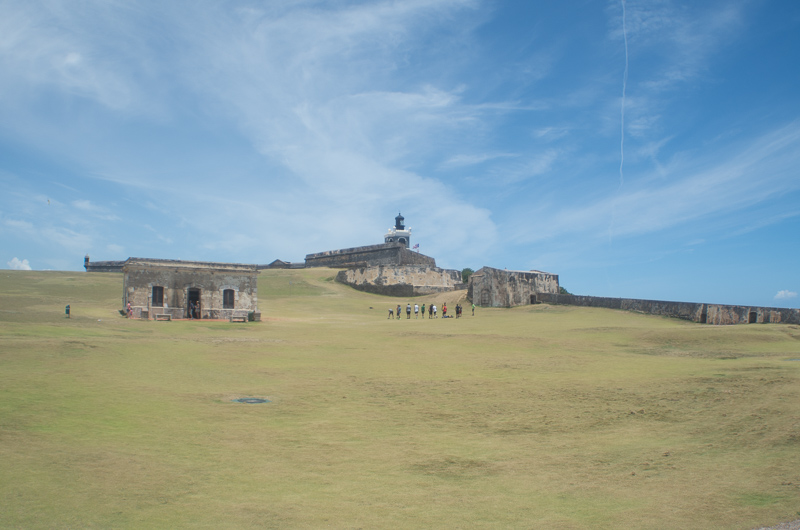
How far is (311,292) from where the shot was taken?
165 feet

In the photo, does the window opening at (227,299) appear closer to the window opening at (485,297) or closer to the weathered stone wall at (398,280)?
the window opening at (485,297)

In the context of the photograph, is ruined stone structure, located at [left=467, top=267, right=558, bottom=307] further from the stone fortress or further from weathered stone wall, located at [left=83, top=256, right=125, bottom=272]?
weathered stone wall, located at [left=83, top=256, right=125, bottom=272]

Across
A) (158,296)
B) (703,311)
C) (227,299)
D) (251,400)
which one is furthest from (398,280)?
(251,400)

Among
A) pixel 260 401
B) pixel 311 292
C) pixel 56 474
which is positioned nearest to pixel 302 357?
pixel 260 401

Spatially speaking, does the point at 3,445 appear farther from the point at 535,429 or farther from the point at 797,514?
the point at 797,514

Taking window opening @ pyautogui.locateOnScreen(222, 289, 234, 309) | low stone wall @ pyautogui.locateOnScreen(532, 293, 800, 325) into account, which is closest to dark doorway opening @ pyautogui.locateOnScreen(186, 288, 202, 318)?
window opening @ pyautogui.locateOnScreen(222, 289, 234, 309)

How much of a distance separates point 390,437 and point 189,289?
2656cm

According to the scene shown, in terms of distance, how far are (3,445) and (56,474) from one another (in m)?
1.29

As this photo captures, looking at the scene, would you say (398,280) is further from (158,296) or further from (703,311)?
(703,311)

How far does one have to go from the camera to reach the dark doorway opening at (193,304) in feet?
105

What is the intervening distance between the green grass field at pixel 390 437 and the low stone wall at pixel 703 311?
905 centimetres

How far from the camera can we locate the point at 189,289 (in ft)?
105

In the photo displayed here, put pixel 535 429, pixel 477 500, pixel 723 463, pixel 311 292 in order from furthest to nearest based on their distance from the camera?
1. pixel 311 292
2. pixel 535 429
3. pixel 723 463
4. pixel 477 500

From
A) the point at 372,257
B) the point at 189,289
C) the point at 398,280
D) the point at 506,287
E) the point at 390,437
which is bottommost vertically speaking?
the point at 390,437
